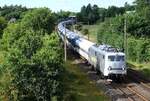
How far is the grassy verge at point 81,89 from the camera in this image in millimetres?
36031

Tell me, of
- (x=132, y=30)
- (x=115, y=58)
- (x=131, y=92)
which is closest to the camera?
(x=131, y=92)

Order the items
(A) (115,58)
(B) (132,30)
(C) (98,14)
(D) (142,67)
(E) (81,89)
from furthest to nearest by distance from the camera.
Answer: (C) (98,14)
(B) (132,30)
(D) (142,67)
(A) (115,58)
(E) (81,89)

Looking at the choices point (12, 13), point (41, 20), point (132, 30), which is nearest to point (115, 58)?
point (41, 20)

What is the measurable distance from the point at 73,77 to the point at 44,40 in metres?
9.93

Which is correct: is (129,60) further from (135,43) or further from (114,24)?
(114,24)

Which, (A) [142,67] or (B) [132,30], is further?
(B) [132,30]

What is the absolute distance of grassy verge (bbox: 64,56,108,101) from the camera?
3603 cm

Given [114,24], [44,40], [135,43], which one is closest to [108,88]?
[44,40]

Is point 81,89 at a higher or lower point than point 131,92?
lower

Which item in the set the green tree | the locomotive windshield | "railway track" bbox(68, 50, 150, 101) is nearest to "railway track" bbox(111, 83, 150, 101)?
"railway track" bbox(68, 50, 150, 101)

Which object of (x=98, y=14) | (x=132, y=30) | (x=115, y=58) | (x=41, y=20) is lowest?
(x=98, y=14)

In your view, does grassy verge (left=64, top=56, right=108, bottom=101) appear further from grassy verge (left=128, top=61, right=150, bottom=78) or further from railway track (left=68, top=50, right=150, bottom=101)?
grassy verge (left=128, top=61, right=150, bottom=78)

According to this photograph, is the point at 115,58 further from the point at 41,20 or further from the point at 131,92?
the point at 41,20

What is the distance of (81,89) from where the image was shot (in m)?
40.5
